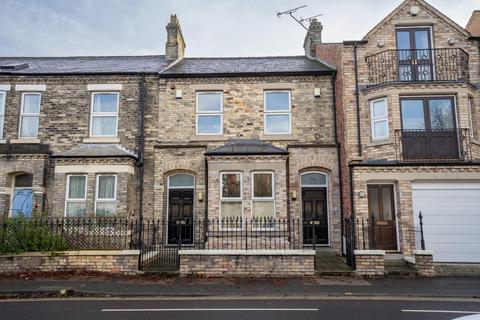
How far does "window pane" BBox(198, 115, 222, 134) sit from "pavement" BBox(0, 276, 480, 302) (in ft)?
21.8

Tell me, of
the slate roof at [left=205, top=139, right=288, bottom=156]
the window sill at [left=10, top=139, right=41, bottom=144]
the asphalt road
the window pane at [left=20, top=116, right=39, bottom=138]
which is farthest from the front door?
the window pane at [left=20, top=116, right=39, bottom=138]

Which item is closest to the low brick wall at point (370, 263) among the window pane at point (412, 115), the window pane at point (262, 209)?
the window pane at point (262, 209)

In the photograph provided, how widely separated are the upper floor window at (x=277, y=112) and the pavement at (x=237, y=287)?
6726 mm

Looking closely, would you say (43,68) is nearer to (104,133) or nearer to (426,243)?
(104,133)

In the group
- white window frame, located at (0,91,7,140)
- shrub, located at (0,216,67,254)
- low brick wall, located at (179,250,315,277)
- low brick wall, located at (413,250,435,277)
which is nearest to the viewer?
low brick wall, located at (179,250,315,277)

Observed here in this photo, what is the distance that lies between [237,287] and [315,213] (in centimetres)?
611

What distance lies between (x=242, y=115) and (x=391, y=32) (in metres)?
7.06

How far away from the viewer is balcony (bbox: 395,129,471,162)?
12438 mm

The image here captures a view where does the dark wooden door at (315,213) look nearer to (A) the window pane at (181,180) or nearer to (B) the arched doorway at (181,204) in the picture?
(B) the arched doorway at (181,204)

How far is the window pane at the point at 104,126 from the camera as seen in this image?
573 inches

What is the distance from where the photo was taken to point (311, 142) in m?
14.2

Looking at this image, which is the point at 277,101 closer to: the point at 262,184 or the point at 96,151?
the point at 262,184

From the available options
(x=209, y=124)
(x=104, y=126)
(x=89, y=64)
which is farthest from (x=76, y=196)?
(x=89, y=64)

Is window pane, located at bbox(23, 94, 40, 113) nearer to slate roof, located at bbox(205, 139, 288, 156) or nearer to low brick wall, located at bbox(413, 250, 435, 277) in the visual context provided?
slate roof, located at bbox(205, 139, 288, 156)
